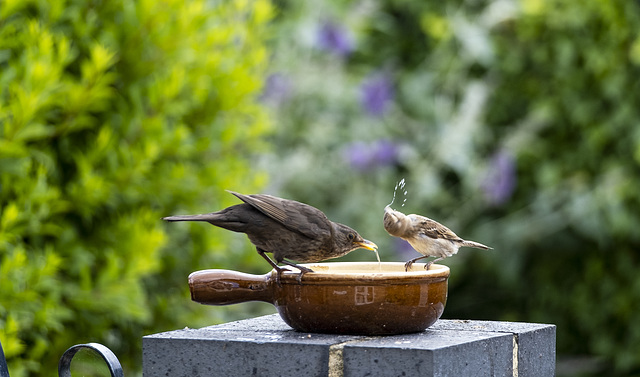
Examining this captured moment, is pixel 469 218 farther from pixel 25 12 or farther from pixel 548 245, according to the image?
pixel 25 12

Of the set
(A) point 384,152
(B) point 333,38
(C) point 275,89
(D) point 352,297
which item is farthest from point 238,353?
(B) point 333,38

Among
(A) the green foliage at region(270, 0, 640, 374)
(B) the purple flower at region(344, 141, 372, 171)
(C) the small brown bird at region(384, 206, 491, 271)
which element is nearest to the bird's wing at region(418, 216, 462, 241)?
(C) the small brown bird at region(384, 206, 491, 271)

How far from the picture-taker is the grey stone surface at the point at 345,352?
2.06m

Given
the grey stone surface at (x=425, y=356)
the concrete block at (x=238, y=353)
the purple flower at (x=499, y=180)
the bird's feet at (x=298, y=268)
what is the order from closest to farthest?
the grey stone surface at (x=425, y=356) → the concrete block at (x=238, y=353) → the bird's feet at (x=298, y=268) → the purple flower at (x=499, y=180)

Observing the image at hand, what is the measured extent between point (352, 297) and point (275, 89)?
4.10 meters

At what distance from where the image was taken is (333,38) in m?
6.50

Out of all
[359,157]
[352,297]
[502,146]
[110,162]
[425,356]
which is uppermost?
[502,146]

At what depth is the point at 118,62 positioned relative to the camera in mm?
3867

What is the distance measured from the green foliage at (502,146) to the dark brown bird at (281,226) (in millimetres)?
3388

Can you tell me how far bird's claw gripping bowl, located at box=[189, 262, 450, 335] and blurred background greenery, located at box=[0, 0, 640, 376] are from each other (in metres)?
1.16

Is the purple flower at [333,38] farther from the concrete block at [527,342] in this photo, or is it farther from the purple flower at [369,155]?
the concrete block at [527,342]

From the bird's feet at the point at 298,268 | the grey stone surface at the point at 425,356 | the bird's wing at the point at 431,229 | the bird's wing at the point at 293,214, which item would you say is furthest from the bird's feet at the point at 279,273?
the bird's wing at the point at 431,229

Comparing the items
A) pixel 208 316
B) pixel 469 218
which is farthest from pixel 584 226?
pixel 208 316

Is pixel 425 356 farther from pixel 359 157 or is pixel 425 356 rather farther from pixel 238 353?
pixel 359 157
